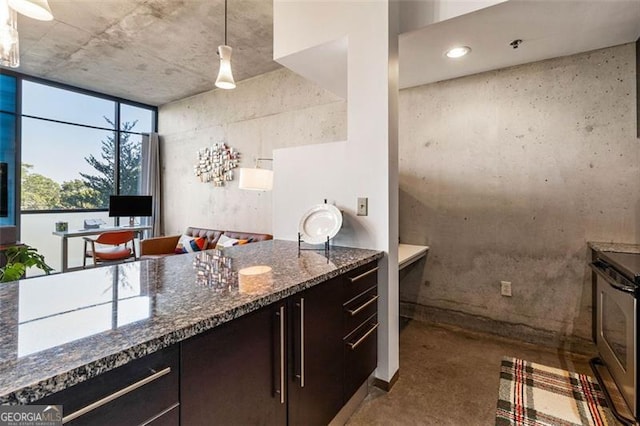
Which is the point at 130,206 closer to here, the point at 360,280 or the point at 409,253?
the point at 409,253

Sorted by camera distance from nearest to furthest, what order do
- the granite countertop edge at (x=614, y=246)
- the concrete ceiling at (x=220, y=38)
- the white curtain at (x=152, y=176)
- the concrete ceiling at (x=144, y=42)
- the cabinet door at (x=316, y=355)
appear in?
the cabinet door at (x=316, y=355)
the concrete ceiling at (x=220, y=38)
the granite countertop edge at (x=614, y=246)
the concrete ceiling at (x=144, y=42)
the white curtain at (x=152, y=176)

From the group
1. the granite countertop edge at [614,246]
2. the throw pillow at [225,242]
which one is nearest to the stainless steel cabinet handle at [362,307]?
the granite countertop edge at [614,246]

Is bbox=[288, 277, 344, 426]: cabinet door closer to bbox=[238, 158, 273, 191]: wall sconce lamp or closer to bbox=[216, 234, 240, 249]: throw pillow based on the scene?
bbox=[238, 158, 273, 191]: wall sconce lamp

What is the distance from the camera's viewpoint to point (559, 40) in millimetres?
2264

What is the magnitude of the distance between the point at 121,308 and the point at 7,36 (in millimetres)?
1577

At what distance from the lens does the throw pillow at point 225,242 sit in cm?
406

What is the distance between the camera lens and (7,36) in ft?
4.92

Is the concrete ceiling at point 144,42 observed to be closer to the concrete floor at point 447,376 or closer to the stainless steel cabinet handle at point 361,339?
the stainless steel cabinet handle at point 361,339

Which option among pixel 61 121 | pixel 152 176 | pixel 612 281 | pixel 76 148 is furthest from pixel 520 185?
pixel 61 121

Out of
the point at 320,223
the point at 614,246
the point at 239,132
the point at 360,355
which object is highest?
the point at 239,132

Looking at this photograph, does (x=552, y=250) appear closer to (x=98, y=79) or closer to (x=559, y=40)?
(x=559, y=40)

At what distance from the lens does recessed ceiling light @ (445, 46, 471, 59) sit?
240cm

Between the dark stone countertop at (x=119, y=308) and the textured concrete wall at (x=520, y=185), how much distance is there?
1.79 m

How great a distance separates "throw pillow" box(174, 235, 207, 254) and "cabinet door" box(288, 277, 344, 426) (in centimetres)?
339
